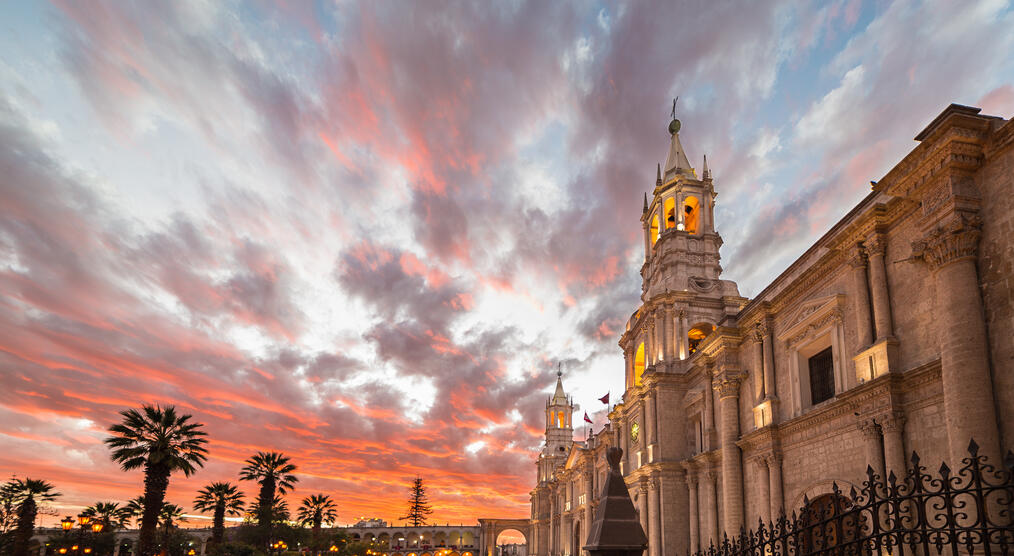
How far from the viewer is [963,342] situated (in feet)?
41.6

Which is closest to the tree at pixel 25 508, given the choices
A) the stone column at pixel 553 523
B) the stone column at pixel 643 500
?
the stone column at pixel 643 500

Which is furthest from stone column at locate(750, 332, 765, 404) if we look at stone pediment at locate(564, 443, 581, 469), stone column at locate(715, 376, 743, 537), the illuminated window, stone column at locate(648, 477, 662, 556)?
stone pediment at locate(564, 443, 581, 469)

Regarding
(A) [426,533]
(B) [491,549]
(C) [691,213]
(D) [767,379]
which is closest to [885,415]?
(D) [767,379]

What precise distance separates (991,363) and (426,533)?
11280 cm

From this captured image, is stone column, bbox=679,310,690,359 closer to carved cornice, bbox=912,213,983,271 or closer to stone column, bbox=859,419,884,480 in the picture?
stone column, bbox=859,419,884,480

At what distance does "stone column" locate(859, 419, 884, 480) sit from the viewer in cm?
1650

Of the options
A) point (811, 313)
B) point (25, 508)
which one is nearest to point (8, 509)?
point (25, 508)

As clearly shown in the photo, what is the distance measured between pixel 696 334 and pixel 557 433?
50.3m

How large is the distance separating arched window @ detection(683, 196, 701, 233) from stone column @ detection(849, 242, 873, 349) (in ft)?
58.3

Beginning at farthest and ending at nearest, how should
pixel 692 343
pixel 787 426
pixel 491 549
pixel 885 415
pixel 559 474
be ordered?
1. pixel 491 549
2. pixel 559 474
3. pixel 692 343
4. pixel 787 426
5. pixel 885 415

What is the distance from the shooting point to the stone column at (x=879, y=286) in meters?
16.8

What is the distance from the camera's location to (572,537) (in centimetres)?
6084

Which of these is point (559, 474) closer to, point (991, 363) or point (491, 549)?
point (491, 549)

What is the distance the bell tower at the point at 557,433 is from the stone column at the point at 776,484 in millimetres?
56276
